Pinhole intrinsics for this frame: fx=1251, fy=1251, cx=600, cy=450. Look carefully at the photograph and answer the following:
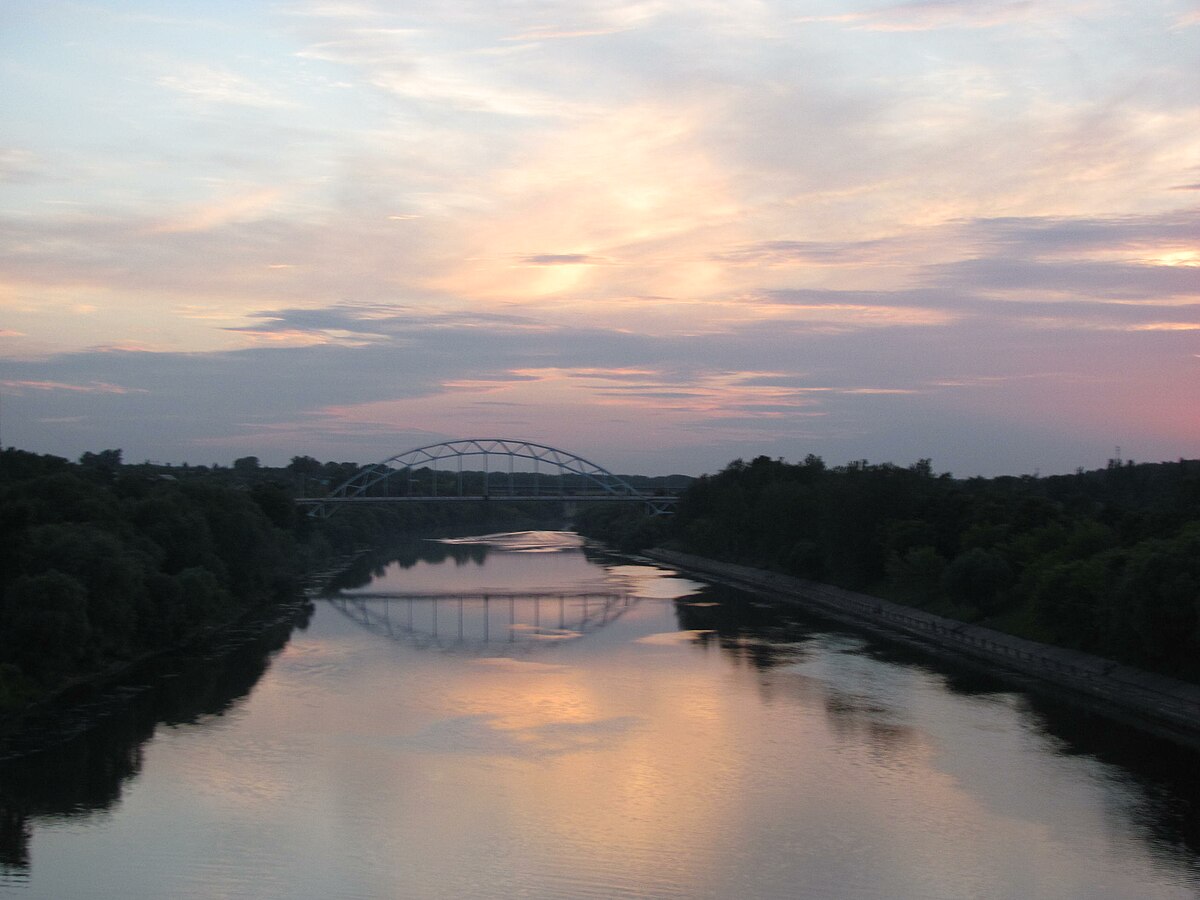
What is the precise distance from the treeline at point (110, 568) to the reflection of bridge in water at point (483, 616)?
2.83 metres

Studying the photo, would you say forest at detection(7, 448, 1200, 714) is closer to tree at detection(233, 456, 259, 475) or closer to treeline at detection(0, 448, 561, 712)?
treeline at detection(0, 448, 561, 712)

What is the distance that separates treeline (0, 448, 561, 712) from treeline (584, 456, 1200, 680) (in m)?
14.5

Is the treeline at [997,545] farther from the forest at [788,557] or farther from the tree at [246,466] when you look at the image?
the tree at [246,466]

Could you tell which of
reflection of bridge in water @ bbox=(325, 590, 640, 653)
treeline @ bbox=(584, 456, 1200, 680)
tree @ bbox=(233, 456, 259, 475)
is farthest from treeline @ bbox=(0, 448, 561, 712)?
tree @ bbox=(233, 456, 259, 475)

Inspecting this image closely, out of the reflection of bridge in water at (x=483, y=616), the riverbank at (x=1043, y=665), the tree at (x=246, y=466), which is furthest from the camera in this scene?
the tree at (x=246, y=466)

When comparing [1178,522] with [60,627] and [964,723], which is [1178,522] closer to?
[964,723]

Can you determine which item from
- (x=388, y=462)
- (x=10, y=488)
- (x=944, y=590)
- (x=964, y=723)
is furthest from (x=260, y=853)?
(x=388, y=462)

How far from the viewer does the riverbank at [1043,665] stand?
16172 millimetres

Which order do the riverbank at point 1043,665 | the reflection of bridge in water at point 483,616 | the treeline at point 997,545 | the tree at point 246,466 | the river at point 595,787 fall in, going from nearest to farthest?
the river at point 595,787 < the riverbank at point 1043,665 < the treeline at point 997,545 < the reflection of bridge in water at point 483,616 < the tree at point 246,466

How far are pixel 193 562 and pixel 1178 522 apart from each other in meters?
18.3

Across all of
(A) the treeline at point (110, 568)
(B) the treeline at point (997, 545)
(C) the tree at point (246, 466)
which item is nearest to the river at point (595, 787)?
(A) the treeline at point (110, 568)

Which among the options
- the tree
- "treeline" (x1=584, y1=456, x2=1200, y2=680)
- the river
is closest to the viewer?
the river

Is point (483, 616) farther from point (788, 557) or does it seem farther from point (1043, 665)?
point (1043, 665)

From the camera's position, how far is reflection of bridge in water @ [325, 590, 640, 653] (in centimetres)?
2584
